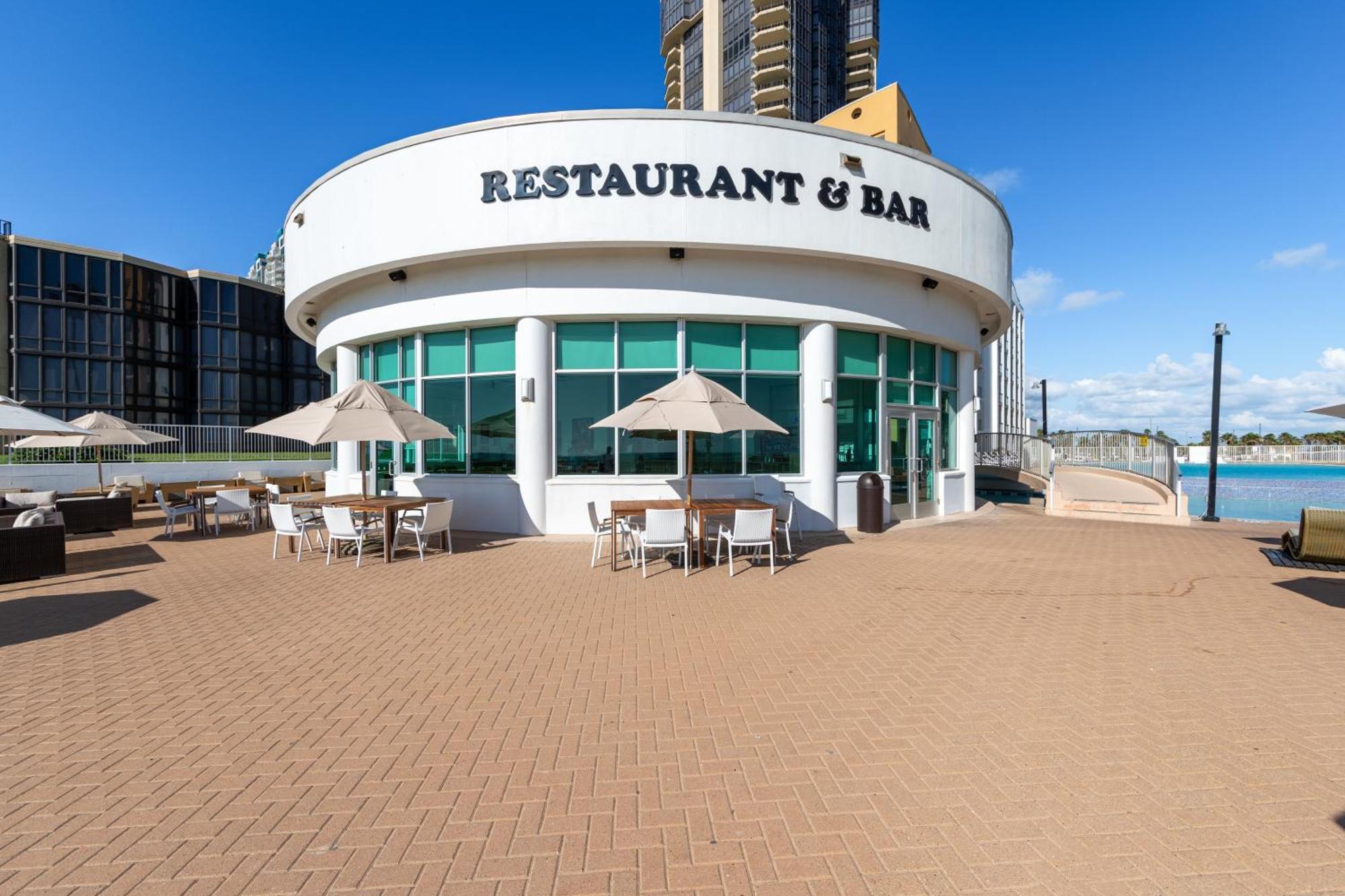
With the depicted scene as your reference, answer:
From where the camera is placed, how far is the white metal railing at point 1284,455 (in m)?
48.0

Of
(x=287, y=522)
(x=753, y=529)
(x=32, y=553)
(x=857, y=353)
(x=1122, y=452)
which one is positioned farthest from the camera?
(x=1122, y=452)

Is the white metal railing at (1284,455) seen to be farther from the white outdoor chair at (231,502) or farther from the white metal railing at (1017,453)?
the white outdoor chair at (231,502)

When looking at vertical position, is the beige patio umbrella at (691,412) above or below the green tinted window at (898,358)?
below

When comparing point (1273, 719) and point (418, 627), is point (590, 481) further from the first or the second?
point (1273, 719)

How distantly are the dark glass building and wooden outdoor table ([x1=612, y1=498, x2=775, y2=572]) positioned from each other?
97.6 feet

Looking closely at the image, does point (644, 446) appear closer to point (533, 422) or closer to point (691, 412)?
point (533, 422)

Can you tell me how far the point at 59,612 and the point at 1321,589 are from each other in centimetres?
1373

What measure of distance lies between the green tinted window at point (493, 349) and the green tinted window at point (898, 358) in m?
7.54

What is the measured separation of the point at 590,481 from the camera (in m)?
10.6

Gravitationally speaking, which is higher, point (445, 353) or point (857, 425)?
point (445, 353)

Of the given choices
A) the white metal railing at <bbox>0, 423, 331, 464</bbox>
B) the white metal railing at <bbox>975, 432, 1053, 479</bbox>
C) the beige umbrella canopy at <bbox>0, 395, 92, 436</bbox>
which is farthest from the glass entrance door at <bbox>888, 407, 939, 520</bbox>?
the white metal railing at <bbox>0, 423, 331, 464</bbox>

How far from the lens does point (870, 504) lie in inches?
435

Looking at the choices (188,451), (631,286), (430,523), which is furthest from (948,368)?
(188,451)

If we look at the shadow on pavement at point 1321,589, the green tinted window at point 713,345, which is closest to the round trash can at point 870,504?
the green tinted window at point 713,345
